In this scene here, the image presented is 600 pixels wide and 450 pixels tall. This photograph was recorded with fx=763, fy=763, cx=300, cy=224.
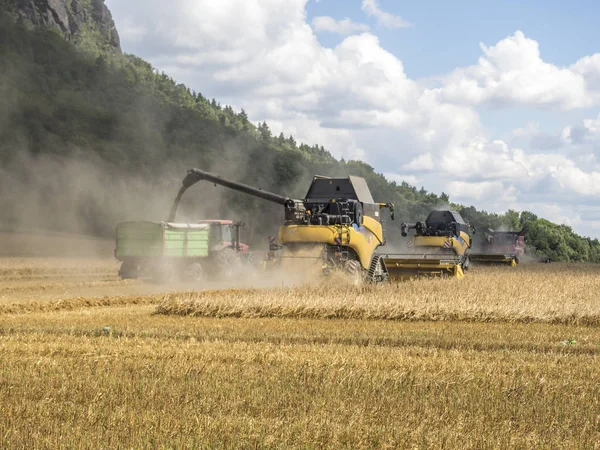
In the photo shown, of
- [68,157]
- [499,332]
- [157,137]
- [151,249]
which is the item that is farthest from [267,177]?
[499,332]

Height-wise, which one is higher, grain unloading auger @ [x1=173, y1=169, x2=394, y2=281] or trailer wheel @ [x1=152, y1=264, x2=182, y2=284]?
grain unloading auger @ [x1=173, y1=169, x2=394, y2=281]

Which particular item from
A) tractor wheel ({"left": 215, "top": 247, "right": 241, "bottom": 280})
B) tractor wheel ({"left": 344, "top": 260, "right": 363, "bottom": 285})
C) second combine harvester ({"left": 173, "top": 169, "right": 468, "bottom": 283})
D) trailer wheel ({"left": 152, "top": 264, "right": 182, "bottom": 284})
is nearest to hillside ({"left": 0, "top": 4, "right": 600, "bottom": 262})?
tractor wheel ({"left": 215, "top": 247, "right": 241, "bottom": 280})

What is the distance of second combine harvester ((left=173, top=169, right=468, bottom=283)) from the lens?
22.2 m

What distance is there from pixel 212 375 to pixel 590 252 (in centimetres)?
13012

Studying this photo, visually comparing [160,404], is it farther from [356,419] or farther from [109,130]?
[109,130]

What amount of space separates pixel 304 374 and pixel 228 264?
22.6 m

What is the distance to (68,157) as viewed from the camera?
60.7 meters

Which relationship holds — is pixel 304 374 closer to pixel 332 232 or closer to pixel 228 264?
pixel 332 232

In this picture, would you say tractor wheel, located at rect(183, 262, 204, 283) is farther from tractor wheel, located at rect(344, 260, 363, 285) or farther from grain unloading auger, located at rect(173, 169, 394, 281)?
tractor wheel, located at rect(344, 260, 363, 285)

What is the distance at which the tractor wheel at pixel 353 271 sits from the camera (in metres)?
21.8

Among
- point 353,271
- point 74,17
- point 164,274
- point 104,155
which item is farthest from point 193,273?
point 74,17

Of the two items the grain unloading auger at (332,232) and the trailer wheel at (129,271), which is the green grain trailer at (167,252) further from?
the grain unloading auger at (332,232)

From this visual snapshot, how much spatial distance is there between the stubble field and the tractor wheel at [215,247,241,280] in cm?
1319

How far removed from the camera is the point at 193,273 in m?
30.4
